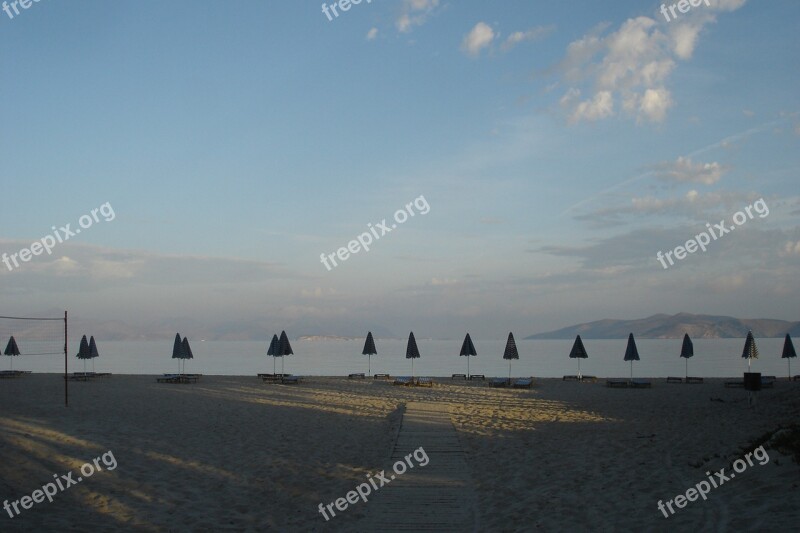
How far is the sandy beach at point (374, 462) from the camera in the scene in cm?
840

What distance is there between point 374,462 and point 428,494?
270 centimetres

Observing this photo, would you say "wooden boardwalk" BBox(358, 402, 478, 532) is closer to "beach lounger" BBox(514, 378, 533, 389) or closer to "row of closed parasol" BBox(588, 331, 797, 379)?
"beach lounger" BBox(514, 378, 533, 389)

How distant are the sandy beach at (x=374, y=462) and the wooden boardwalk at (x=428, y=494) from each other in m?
0.06

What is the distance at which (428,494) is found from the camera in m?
9.73

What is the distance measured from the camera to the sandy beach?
8.40 meters

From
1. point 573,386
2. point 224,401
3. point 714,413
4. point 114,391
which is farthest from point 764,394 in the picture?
point 114,391

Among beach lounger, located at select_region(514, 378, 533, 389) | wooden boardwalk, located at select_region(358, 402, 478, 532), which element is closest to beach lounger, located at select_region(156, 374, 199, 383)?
beach lounger, located at select_region(514, 378, 533, 389)

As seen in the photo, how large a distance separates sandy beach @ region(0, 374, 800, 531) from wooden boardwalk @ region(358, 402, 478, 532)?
6 centimetres

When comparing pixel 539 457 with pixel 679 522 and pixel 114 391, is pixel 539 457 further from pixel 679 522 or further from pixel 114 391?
pixel 114 391

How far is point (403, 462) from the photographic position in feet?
38.9

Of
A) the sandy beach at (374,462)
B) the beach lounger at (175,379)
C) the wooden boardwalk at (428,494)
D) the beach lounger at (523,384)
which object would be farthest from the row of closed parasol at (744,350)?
the beach lounger at (175,379)

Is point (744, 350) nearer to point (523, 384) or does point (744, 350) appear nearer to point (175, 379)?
point (523, 384)

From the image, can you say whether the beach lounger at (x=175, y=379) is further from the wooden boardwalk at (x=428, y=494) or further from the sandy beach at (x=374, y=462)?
the wooden boardwalk at (x=428, y=494)

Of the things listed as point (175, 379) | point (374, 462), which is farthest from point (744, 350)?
point (175, 379)
